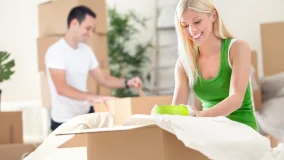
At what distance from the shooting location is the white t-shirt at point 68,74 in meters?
3.24

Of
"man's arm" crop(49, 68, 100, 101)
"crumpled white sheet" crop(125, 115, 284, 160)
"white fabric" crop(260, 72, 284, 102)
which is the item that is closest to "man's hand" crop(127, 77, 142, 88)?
"man's arm" crop(49, 68, 100, 101)

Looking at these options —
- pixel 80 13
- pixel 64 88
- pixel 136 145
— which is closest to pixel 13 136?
pixel 64 88

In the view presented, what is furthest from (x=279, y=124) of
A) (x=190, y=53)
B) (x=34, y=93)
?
(x=34, y=93)

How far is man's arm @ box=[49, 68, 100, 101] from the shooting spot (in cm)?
311

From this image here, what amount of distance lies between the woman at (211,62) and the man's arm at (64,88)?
134 centimetres

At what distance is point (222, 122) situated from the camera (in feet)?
4.35

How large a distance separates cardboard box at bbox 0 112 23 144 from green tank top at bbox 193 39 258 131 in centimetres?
162

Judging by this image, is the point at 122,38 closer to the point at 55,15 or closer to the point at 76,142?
the point at 55,15

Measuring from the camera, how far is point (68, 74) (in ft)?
10.8

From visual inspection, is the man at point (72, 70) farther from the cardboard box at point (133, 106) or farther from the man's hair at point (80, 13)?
the cardboard box at point (133, 106)

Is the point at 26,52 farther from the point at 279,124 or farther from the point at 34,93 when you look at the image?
the point at 279,124

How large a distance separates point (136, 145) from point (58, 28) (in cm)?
280

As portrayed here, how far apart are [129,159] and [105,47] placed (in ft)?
9.78

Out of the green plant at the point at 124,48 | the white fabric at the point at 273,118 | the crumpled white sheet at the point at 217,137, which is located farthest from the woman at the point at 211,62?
the green plant at the point at 124,48
